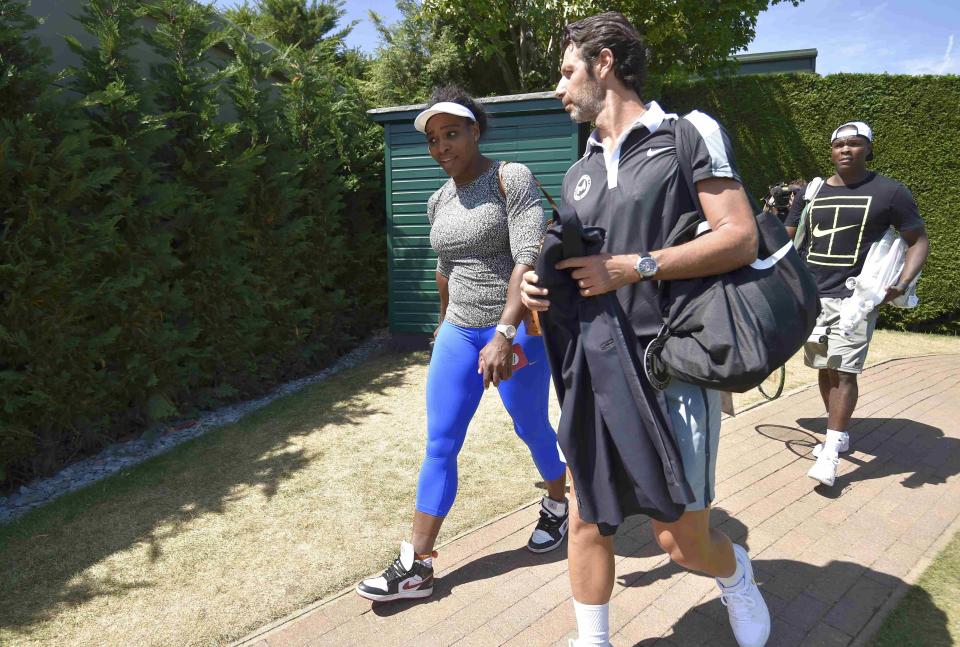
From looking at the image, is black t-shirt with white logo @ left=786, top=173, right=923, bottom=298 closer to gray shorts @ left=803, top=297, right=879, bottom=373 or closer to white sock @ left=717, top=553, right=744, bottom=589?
gray shorts @ left=803, top=297, right=879, bottom=373

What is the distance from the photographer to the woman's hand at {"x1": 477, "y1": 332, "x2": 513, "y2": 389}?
2.53m

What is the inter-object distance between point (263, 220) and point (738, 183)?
17.2 feet

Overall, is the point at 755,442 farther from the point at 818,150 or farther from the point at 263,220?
the point at 818,150

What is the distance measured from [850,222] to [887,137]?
6.13 meters

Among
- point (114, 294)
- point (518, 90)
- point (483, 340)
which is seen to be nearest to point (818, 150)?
point (518, 90)

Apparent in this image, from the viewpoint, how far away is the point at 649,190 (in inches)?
72.0

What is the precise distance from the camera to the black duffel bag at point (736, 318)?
1.68m

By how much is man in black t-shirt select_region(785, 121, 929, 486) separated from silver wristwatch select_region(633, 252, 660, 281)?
261 centimetres

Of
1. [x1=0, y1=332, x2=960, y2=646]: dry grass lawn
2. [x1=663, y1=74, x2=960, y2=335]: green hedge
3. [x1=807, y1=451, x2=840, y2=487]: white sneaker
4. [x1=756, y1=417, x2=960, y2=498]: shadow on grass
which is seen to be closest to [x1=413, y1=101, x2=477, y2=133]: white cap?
[x1=0, y1=332, x2=960, y2=646]: dry grass lawn

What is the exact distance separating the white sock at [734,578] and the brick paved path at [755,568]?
319 mm

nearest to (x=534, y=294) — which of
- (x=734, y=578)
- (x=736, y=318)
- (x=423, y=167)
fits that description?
(x=736, y=318)

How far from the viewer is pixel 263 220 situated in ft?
20.2

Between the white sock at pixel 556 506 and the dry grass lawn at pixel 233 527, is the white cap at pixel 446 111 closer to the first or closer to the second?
the white sock at pixel 556 506

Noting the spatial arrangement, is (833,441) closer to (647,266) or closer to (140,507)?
(647,266)
